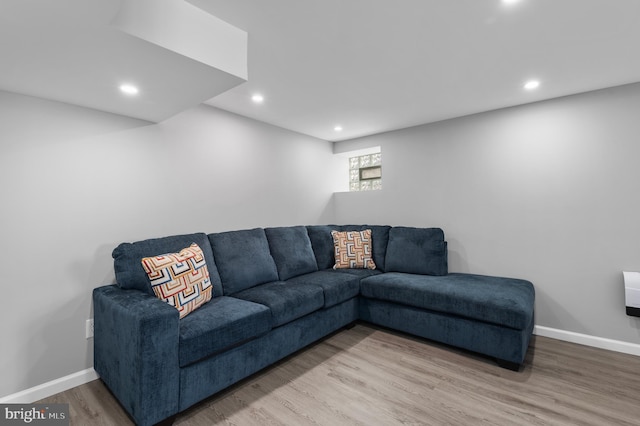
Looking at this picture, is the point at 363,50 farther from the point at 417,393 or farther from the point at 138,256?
the point at 417,393

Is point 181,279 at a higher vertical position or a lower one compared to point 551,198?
lower

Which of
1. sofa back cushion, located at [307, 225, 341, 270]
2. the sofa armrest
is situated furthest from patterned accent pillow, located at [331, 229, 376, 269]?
the sofa armrest

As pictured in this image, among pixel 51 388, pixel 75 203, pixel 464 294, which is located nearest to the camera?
pixel 51 388

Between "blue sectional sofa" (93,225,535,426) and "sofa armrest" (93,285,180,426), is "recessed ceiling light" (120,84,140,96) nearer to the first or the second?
"blue sectional sofa" (93,225,535,426)

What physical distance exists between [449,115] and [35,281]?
13.2 ft

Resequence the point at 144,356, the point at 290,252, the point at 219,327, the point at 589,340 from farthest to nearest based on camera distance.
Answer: the point at 290,252
the point at 589,340
the point at 219,327
the point at 144,356

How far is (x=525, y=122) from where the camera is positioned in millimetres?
2951

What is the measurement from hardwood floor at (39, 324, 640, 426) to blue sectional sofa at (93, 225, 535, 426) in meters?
0.13

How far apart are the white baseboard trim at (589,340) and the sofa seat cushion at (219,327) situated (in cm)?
270

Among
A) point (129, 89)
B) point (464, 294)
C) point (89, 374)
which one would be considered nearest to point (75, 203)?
point (129, 89)

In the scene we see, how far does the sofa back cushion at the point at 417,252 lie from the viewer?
10.4ft

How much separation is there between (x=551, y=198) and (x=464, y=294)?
4.48ft

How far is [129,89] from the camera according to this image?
1890mm

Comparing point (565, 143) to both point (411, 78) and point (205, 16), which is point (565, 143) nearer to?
point (411, 78)
